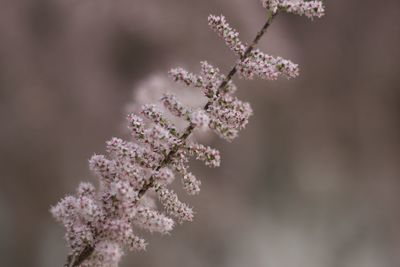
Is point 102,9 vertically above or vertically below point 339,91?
below

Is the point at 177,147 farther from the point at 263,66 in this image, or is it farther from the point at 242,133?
the point at 242,133

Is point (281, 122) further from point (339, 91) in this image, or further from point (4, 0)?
point (4, 0)

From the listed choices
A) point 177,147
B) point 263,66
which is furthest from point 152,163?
point 263,66

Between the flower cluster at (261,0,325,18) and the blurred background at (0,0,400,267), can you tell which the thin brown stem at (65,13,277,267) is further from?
the blurred background at (0,0,400,267)

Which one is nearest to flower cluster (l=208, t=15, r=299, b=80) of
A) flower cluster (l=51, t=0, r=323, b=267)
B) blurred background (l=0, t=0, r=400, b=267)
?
flower cluster (l=51, t=0, r=323, b=267)

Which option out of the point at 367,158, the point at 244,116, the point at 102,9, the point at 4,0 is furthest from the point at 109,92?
the point at 244,116

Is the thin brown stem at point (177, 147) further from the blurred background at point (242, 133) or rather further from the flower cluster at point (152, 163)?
the blurred background at point (242, 133)

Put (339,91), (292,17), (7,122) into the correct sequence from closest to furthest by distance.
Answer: (7,122) < (292,17) < (339,91)

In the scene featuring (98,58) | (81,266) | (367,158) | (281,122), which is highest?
(367,158)
